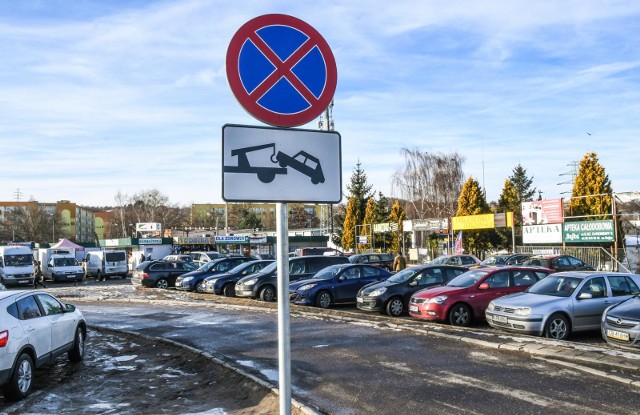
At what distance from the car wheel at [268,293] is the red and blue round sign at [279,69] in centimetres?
1867

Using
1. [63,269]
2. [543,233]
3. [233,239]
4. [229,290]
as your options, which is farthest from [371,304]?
[233,239]

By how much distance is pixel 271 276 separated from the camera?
2216cm

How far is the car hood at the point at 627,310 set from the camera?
35.0 feet

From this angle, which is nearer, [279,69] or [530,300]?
[279,69]

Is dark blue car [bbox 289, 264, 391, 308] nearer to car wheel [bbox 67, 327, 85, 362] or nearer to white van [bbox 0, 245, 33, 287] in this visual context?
car wheel [bbox 67, 327, 85, 362]

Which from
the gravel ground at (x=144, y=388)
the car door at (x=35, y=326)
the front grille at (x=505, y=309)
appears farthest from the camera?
the front grille at (x=505, y=309)

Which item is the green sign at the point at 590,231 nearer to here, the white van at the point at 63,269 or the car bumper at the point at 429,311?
the car bumper at the point at 429,311

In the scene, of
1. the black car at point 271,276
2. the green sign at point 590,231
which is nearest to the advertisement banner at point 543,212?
the green sign at point 590,231

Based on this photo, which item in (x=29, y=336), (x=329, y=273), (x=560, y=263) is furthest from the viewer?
(x=560, y=263)

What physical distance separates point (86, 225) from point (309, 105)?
18040cm

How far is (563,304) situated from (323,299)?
836 cm

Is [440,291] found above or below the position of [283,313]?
below

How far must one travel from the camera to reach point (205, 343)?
1260 centimetres

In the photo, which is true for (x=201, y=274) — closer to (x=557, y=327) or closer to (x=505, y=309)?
(x=505, y=309)
